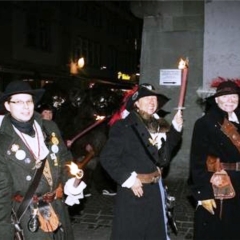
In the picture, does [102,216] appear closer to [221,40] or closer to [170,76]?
[170,76]

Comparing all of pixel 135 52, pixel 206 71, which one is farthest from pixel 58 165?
pixel 135 52

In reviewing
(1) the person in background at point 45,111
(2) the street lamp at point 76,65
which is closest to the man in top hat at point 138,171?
(1) the person in background at point 45,111

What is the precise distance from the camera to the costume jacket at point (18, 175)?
11.1 feet

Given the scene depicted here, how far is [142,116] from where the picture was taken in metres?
4.60

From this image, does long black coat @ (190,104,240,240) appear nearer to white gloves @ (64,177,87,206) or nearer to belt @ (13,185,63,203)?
white gloves @ (64,177,87,206)

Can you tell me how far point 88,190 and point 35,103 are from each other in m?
4.88

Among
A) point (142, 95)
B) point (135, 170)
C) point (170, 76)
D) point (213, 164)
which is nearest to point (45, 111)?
point (142, 95)

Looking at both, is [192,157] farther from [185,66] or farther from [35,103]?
[35,103]

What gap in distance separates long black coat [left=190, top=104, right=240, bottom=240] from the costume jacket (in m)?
1.45

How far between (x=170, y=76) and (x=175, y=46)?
0.63 meters

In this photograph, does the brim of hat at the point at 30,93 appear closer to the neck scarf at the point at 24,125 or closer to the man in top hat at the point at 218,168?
the neck scarf at the point at 24,125

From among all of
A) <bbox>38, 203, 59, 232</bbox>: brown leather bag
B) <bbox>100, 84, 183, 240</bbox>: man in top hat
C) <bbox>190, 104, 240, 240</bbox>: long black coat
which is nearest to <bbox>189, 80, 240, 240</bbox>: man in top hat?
<bbox>190, 104, 240, 240</bbox>: long black coat

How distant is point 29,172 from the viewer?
11.6 ft

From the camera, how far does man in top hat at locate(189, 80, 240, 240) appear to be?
14.8 feet
